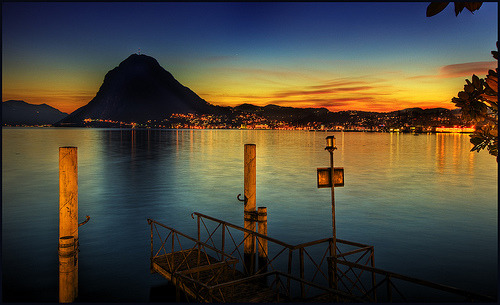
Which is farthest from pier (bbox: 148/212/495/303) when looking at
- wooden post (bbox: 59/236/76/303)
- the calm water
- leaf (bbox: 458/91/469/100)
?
leaf (bbox: 458/91/469/100)

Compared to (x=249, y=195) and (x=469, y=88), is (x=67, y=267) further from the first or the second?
(x=469, y=88)

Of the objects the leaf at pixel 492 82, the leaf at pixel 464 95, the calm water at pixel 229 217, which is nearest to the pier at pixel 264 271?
the calm water at pixel 229 217

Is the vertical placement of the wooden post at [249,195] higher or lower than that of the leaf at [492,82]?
lower

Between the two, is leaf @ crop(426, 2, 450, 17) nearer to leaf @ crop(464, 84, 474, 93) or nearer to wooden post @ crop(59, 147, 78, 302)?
leaf @ crop(464, 84, 474, 93)

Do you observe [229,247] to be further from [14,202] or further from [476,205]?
[476,205]

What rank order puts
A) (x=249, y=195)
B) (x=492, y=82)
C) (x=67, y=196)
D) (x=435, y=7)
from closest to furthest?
(x=435, y=7) < (x=492, y=82) < (x=67, y=196) < (x=249, y=195)

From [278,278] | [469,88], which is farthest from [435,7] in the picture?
[278,278]

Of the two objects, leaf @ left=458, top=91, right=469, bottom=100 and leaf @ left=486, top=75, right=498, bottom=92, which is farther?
leaf @ left=458, top=91, right=469, bottom=100

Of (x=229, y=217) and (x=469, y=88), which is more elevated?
(x=469, y=88)

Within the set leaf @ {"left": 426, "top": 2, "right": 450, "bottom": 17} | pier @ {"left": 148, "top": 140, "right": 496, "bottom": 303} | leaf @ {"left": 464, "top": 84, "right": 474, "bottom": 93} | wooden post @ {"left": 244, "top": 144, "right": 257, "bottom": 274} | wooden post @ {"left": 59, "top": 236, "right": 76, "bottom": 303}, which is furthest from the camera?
wooden post @ {"left": 244, "top": 144, "right": 257, "bottom": 274}

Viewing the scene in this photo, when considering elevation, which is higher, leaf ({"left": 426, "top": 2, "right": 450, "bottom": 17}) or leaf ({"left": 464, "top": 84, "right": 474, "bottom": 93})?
leaf ({"left": 426, "top": 2, "right": 450, "bottom": 17})

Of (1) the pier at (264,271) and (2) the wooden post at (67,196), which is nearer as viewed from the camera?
(1) the pier at (264,271)

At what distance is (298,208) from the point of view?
28094 millimetres

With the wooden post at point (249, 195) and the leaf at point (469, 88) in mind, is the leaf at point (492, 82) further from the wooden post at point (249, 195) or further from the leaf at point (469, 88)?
the wooden post at point (249, 195)
